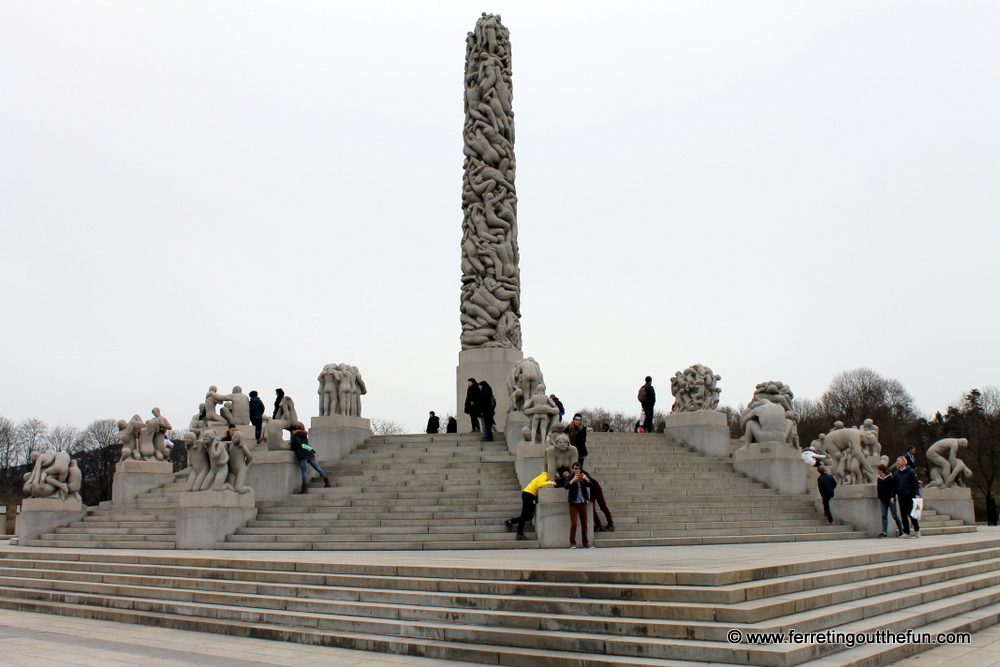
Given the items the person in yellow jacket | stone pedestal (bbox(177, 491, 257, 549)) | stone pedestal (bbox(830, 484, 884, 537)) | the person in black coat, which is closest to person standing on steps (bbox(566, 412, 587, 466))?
the person in yellow jacket

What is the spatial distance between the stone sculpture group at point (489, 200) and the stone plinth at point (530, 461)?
10593 mm

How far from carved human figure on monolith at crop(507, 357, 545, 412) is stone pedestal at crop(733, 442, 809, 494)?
476 centimetres

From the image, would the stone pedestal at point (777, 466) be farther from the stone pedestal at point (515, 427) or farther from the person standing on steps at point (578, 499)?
the person standing on steps at point (578, 499)

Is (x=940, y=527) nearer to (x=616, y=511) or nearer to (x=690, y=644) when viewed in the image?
(x=616, y=511)

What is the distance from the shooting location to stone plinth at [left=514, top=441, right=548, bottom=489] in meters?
15.8

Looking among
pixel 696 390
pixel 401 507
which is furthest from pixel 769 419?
pixel 401 507

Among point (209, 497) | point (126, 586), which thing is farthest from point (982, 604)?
point (209, 497)

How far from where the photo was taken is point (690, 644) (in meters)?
6.83

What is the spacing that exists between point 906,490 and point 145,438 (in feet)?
55.8

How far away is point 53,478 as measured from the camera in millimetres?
19656

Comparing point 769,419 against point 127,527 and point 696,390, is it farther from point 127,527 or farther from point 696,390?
point 127,527

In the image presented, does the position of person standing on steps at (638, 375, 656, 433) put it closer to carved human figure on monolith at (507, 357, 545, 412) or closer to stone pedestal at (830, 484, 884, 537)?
carved human figure on monolith at (507, 357, 545, 412)

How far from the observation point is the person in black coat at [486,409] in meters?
20.5

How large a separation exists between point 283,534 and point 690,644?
396 inches
